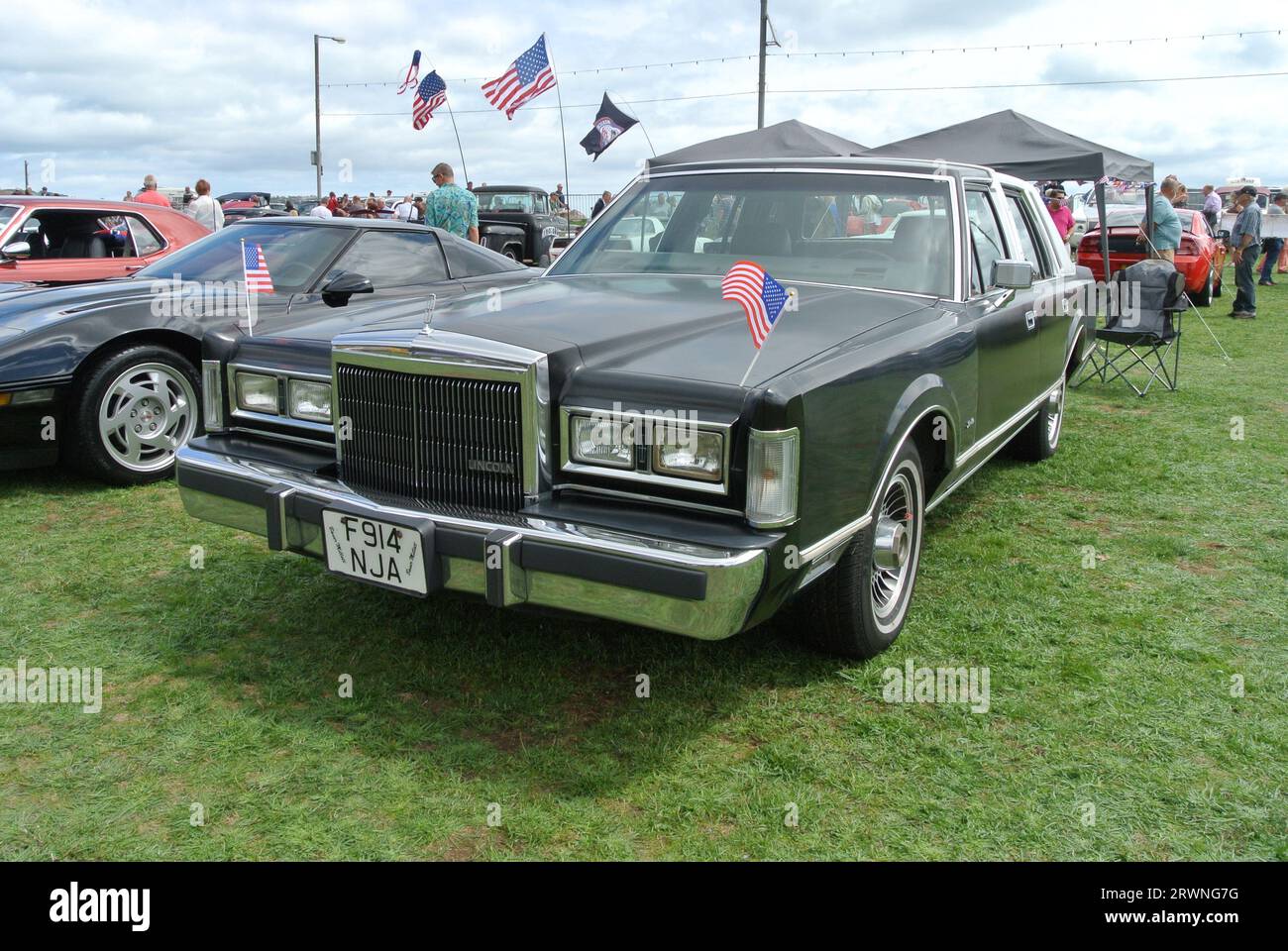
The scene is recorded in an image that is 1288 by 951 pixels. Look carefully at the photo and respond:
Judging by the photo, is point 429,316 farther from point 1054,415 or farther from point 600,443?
point 1054,415

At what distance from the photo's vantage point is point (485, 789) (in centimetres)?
275

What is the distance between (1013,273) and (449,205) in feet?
23.7

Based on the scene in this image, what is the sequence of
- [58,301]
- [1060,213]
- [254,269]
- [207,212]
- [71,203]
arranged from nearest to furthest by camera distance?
[254,269] → [58,301] → [71,203] → [207,212] → [1060,213]

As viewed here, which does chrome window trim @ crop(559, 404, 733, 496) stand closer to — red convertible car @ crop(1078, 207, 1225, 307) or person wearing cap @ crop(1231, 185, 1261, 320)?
red convertible car @ crop(1078, 207, 1225, 307)

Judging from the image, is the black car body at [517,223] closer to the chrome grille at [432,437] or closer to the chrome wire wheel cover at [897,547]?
the chrome wire wheel cover at [897,547]

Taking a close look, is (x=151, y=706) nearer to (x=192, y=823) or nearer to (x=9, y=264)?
(x=192, y=823)

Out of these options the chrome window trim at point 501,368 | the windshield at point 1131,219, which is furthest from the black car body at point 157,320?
the windshield at point 1131,219

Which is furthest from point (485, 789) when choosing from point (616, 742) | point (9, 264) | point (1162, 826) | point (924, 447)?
point (9, 264)

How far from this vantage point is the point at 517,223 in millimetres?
20172

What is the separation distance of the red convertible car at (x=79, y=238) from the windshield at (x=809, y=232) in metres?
4.96

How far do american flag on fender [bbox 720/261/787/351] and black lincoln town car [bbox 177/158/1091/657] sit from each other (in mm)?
88

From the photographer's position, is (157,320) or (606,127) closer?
(157,320)

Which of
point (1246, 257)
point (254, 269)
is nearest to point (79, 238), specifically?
point (254, 269)

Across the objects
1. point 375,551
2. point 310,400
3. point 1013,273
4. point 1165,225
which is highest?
point 1165,225
